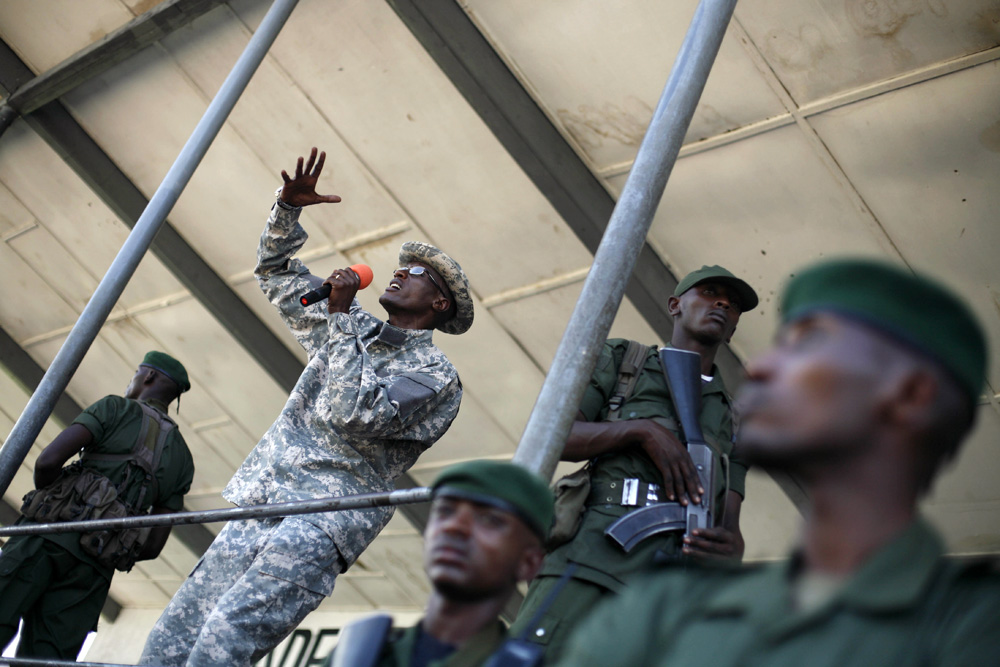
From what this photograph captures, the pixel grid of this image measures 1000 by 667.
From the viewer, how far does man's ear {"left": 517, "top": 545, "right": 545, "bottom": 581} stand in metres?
1.26

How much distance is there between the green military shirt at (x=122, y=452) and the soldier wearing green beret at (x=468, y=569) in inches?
91.4

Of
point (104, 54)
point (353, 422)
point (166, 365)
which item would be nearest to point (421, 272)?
point (353, 422)

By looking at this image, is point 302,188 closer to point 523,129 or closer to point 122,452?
point 122,452

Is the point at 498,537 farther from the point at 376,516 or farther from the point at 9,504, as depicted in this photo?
the point at 9,504

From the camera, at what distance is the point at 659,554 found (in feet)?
6.85

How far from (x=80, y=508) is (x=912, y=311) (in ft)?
9.65

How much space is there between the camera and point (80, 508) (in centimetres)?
323

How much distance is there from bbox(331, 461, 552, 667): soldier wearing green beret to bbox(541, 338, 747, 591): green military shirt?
2.70 ft

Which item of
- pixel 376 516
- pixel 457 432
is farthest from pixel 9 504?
pixel 376 516

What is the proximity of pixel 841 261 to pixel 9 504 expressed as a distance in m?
9.56

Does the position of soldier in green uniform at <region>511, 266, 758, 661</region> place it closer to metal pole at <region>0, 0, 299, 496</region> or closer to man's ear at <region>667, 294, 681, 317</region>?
man's ear at <region>667, 294, 681, 317</region>

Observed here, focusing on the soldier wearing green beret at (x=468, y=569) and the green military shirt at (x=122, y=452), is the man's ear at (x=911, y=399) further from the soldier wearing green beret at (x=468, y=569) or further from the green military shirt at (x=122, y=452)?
the green military shirt at (x=122, y=452)

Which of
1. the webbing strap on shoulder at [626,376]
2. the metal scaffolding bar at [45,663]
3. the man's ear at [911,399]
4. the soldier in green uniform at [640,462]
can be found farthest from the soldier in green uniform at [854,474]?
the metal scaffolding bar at [45,663]

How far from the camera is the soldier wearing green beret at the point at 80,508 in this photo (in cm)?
313
